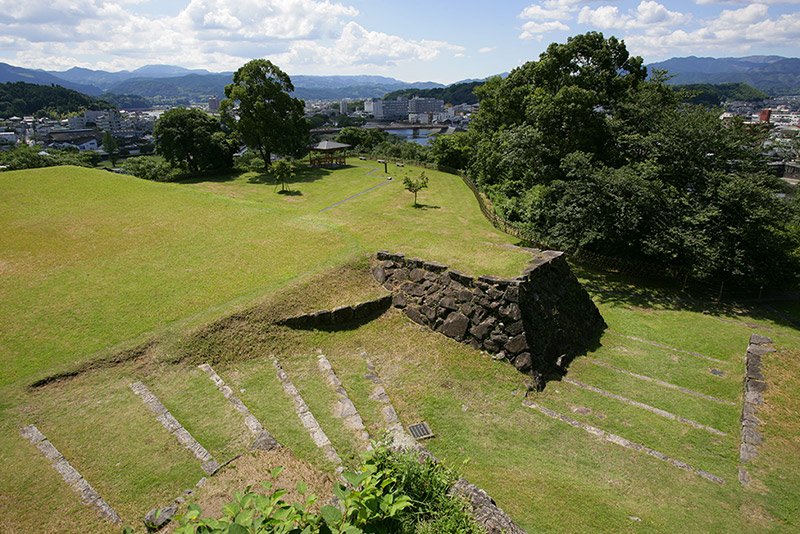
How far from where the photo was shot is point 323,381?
1072 cm

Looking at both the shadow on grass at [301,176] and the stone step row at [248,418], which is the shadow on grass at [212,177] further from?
the stone step row at [248,418]

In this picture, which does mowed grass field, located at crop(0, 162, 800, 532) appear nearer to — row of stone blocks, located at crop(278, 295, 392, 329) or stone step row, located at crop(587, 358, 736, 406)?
stone step row, located at crop(587, 358, 736, 406)

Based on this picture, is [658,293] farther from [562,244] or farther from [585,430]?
[585,430]

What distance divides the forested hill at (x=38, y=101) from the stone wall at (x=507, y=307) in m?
218

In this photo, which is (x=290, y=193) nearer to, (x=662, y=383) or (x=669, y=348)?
(x=669, y=348)

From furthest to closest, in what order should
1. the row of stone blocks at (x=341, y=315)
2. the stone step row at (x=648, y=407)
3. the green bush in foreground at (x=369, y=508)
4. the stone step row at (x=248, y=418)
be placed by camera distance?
the row of stone blocks at (x=341, y=315)
the stone step row at (x=648, y=407)
the stone step row at (x=248, y=418)
the green bush in foreground at (x=369, y=508)

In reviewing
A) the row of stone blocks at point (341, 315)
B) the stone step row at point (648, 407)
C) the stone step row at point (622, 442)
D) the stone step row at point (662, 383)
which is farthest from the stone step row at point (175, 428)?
the stone step row at point (662, 383)

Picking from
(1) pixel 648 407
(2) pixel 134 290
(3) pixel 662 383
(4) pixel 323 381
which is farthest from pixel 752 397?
(2) pixel 134 290

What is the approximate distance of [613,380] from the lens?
471 inches

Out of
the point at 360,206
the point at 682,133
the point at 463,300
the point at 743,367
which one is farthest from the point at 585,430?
the point at 360,206

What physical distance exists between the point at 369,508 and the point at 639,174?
19.7 meters

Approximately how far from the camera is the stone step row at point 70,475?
6.57 meters

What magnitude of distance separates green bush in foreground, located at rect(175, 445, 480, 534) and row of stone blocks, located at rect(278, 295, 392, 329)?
7128 millimetres

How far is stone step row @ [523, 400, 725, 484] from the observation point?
28.5 feet
